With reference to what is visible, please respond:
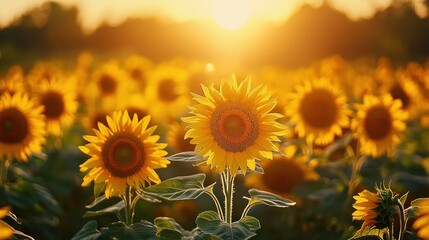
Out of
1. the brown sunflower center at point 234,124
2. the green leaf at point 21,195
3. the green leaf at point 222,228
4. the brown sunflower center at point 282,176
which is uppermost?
the brown sunflower center at point 282,176

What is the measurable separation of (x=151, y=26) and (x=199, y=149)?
41214mm

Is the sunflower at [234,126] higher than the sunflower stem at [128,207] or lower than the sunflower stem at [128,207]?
higher

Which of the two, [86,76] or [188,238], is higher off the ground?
[86,76]

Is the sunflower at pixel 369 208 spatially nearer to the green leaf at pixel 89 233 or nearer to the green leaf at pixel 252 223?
the green leaf at pixel 252 223

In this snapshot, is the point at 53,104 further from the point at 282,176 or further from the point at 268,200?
the point at 268,200

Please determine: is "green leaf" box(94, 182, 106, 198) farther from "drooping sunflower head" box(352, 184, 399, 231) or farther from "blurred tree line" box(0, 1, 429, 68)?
"blurred tree line" box(0, 1, 429, 68)

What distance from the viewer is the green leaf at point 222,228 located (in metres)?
3.12

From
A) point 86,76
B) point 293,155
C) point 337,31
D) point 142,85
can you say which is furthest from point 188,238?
point 337,31

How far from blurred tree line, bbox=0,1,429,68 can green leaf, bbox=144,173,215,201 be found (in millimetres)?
14479

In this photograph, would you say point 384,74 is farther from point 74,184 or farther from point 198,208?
point 74,184

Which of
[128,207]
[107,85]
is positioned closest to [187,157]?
[128,207]

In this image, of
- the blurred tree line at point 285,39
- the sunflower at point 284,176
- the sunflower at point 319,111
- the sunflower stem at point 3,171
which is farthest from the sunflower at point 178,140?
the blurred tree line at point 285,39

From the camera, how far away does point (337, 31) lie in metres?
29.6

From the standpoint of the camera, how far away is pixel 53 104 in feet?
25.9
